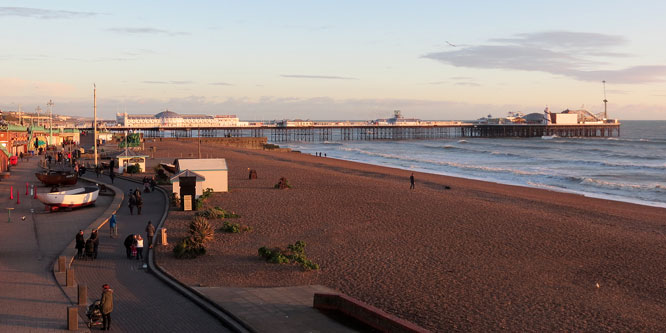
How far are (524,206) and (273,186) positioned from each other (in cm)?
1215

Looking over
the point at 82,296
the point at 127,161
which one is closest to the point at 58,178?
the point at 127,161

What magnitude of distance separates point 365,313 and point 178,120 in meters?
139

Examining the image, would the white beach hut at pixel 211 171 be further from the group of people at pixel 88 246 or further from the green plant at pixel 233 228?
the group of people at pixel 88 246

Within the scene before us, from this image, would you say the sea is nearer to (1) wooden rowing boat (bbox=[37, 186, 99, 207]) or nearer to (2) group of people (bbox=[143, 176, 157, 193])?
(2) group of people (bbox=[143, 176, 157, 193])

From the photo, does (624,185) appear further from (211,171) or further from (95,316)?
(95,316)

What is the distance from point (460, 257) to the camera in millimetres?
14898

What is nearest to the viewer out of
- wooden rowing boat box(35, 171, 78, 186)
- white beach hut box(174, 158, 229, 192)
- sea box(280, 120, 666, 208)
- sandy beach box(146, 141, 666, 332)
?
sandy beach box(146, 141, 666, 332)

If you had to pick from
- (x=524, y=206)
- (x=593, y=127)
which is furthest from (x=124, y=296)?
(x=593, y=127)

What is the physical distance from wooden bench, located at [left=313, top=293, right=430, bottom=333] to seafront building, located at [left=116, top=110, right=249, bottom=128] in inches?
4844

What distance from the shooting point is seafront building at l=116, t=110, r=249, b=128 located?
133 m

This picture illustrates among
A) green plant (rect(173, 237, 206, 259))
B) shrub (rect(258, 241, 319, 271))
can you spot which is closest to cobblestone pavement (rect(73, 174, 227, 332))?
green plant (rect(173, 237, 206, 259))

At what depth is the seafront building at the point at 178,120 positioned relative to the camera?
133 meters

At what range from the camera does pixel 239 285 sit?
38.4 ft

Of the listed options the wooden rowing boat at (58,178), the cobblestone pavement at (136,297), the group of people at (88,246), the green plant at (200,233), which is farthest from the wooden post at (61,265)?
the wooden rowing boat at (58,178)
